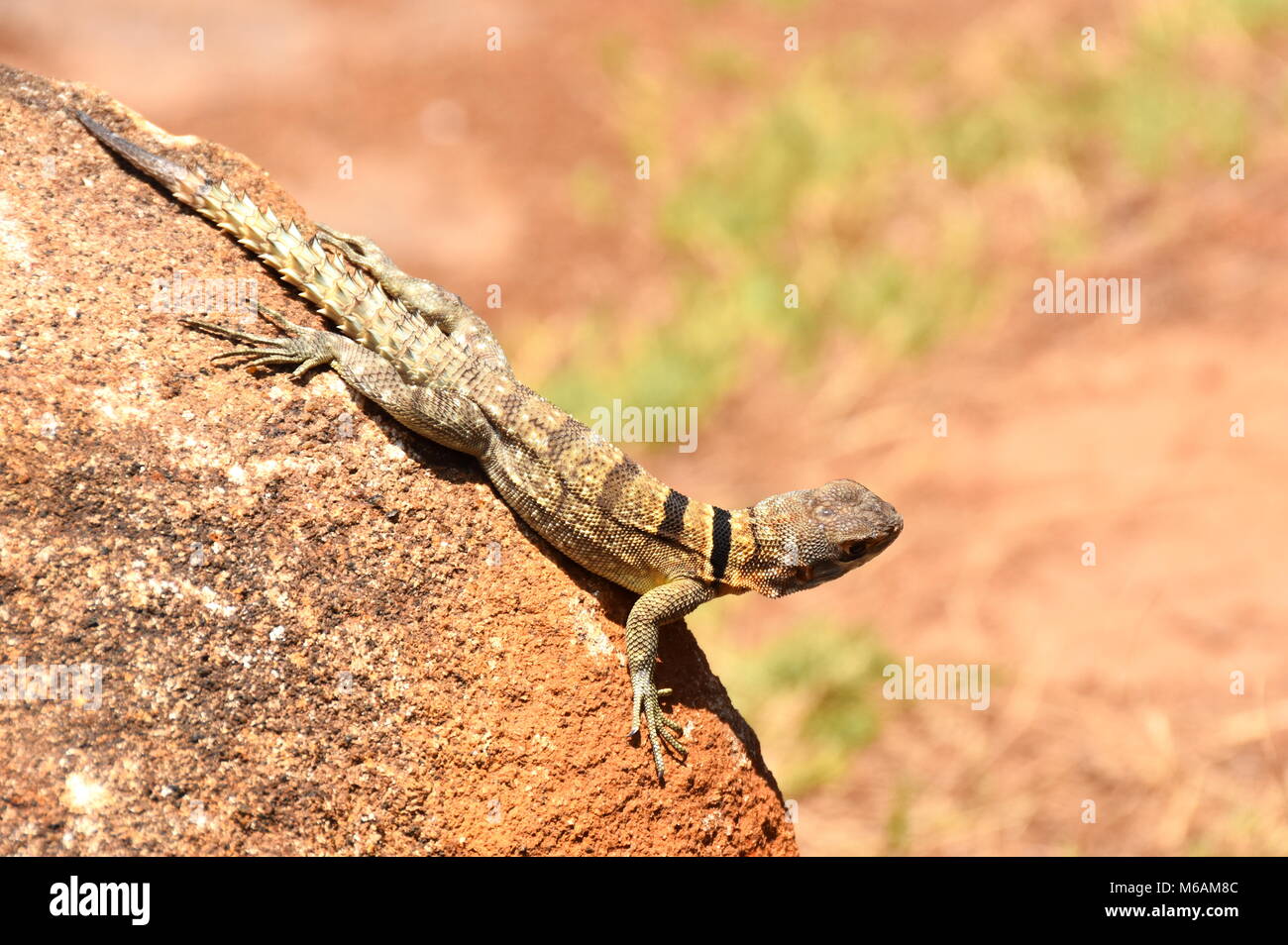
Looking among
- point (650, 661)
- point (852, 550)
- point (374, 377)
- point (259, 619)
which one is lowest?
point (650, 661)

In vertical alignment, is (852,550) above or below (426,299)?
below

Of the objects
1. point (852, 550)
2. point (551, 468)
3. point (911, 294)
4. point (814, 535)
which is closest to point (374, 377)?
point (551, 468)

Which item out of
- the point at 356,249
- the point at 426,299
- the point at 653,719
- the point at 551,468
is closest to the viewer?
the point at 653,719

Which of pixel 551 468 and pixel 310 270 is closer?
pixel 551 468

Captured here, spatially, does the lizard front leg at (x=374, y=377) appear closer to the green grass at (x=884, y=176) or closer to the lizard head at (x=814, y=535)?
the lizard head at (x=814, y=535)

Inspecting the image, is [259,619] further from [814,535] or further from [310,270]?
[814,535]
